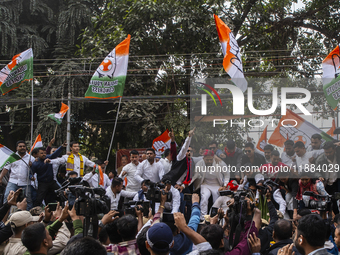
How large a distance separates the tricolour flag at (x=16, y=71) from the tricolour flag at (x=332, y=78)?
690 centimetres

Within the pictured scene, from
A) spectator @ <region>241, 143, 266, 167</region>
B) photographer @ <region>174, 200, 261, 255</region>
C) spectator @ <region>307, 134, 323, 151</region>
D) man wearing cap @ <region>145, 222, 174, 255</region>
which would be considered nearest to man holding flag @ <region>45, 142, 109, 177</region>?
spectator @ <region>241, 143, 266, 167</region>

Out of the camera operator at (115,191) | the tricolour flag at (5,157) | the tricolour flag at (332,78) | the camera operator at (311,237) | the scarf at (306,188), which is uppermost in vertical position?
the tricolour flag at (332,78)

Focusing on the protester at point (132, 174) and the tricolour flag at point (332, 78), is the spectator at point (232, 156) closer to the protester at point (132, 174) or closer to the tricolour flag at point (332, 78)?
the protester at point (132, 174)

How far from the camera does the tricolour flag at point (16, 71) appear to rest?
9305 mm

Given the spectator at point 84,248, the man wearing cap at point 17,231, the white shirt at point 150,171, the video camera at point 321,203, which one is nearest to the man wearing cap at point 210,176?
the white shirt at point 150,171

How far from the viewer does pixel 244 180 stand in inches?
295

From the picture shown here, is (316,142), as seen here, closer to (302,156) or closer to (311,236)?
(302,156)

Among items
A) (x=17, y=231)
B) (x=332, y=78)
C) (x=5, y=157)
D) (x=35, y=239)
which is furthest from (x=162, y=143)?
(x=35, y=239)

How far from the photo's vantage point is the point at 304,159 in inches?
295

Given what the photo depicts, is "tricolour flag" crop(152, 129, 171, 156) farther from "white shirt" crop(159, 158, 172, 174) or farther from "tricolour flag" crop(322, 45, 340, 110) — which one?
"tricolour flag" crop(322, 45, 340, 110)

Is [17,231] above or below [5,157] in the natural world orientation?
below

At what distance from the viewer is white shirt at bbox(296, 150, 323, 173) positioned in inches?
290

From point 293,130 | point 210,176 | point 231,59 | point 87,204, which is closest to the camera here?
point 87,204

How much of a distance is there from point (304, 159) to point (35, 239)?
19.1ft
